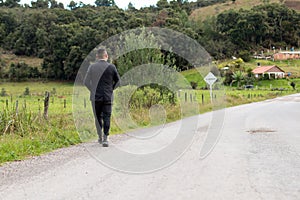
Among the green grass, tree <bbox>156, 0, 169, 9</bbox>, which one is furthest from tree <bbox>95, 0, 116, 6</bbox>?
the green grass

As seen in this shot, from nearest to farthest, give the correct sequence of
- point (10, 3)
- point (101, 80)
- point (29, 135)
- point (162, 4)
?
point (101, 80)
point (29, 135)
point (162, 4)
point (10, 3)

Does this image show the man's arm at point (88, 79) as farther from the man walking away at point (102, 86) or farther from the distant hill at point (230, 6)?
the distant hill at point (230, 6)

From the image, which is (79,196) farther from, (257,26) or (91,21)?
(257,26)

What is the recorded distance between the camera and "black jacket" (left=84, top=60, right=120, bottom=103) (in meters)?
7.67

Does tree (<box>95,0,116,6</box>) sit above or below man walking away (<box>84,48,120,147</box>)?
above

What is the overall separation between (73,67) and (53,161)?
66623mm

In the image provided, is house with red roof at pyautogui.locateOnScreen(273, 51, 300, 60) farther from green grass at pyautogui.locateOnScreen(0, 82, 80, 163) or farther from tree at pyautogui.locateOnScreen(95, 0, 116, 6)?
green grass at pyautogui.locateOnScreen(0, 82, 80, 163)

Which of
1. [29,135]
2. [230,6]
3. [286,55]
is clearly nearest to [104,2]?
[230,6]

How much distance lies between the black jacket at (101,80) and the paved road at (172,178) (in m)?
1.17

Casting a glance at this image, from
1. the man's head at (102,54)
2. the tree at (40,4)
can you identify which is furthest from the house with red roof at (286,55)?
the man's head at (102,54)

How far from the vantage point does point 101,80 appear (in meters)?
7.71

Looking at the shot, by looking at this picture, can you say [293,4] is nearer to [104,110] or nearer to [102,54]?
[102,54]

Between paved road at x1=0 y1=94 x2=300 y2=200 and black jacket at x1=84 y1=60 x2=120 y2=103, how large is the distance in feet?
3.84

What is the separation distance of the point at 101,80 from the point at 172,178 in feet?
11.1
